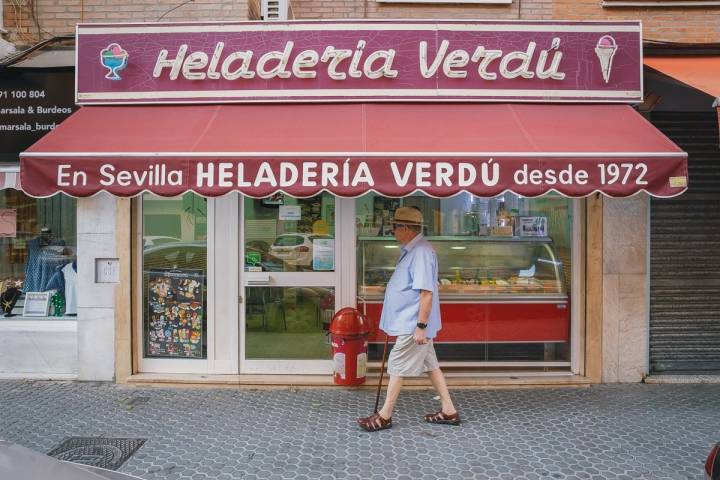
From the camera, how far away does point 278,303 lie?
6.73 metres

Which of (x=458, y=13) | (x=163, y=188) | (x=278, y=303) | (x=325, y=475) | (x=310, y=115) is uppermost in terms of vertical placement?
(x=458, y=13)

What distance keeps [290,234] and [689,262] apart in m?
4.52

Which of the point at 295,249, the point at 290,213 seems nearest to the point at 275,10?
the point at 290,213

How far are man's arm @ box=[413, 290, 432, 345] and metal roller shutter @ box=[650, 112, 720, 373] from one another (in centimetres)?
325

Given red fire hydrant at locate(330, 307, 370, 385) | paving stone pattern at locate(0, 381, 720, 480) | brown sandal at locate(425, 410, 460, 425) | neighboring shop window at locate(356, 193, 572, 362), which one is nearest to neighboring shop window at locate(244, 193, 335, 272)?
neighboring shop window at locate(356, 193, 572, 362)

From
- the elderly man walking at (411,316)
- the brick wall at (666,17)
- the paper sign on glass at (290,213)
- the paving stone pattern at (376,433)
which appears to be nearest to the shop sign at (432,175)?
the elderly man walking at (411,316)

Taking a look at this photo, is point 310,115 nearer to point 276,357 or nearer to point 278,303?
point 278,303

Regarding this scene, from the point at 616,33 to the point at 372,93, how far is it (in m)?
2.60

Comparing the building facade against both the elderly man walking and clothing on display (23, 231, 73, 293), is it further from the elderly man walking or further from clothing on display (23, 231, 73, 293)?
the elderly man walking

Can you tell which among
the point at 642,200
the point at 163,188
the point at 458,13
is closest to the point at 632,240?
the point at 642,200

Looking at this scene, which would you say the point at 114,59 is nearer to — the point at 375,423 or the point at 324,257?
the point at 324,257

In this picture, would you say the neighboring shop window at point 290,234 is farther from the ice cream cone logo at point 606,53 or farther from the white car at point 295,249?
the ice cream cone logo at point 606,53

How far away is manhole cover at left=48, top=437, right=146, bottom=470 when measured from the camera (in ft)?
15.0

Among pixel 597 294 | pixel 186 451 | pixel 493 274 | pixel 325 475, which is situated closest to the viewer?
pixel 325 475
